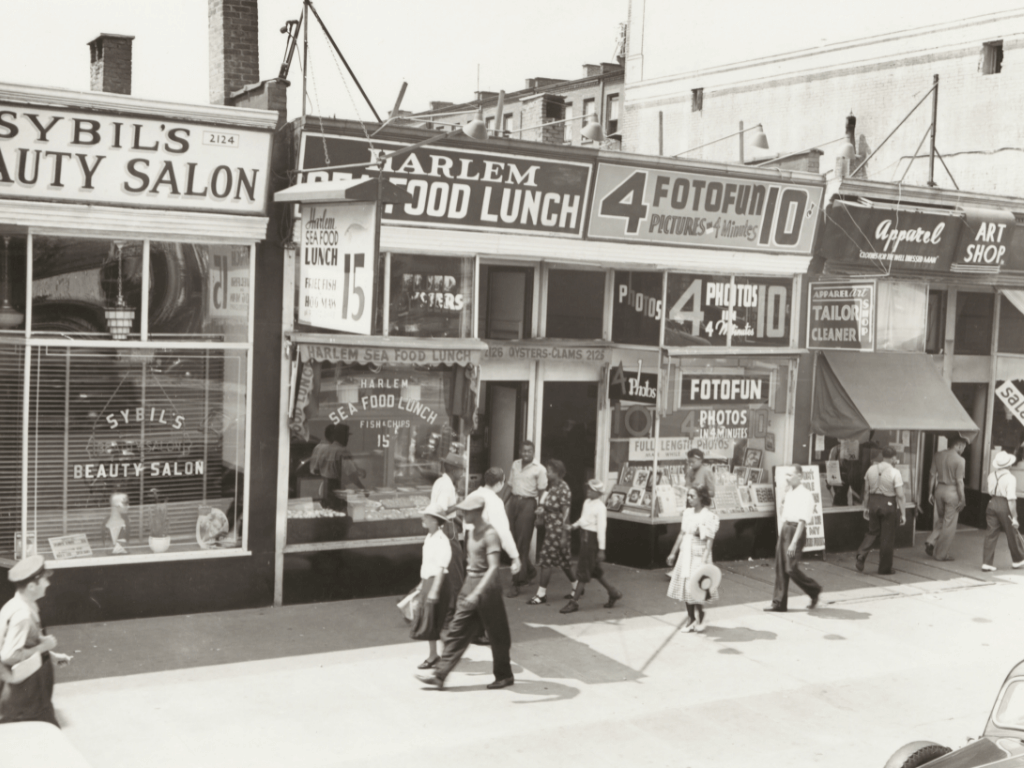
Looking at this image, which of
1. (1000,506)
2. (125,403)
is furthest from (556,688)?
(1000,506)

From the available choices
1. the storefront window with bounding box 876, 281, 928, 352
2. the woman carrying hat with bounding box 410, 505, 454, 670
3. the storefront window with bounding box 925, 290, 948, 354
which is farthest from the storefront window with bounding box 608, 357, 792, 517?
the woman carrying hat with bounding box 410, 505, 454, 670

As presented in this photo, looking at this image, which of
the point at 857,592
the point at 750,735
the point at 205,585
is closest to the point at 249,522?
the point at 205,585

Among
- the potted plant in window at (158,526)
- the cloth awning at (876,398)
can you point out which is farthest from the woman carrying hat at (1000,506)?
the potted plant in window at (158,526)

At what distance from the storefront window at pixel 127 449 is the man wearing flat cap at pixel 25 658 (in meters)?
4.33

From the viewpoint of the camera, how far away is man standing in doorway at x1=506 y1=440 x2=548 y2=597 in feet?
43.3

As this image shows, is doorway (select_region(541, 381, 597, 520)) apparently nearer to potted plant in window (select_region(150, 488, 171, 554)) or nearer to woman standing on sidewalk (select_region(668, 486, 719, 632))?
woman standing on sidewalk (select_region(668, 486, 719, 632))

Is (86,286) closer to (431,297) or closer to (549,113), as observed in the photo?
(431,297)

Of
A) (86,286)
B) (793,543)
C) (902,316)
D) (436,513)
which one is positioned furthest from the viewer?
(902,316)

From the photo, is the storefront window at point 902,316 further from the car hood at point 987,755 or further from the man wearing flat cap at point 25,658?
the man wearing flat cap at point 25,658

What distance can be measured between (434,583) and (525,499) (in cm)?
351

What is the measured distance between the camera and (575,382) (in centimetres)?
1477

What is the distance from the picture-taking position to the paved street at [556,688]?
8523 millimetres

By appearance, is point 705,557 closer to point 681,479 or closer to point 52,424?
point 681,479

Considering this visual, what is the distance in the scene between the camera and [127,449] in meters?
11.4
